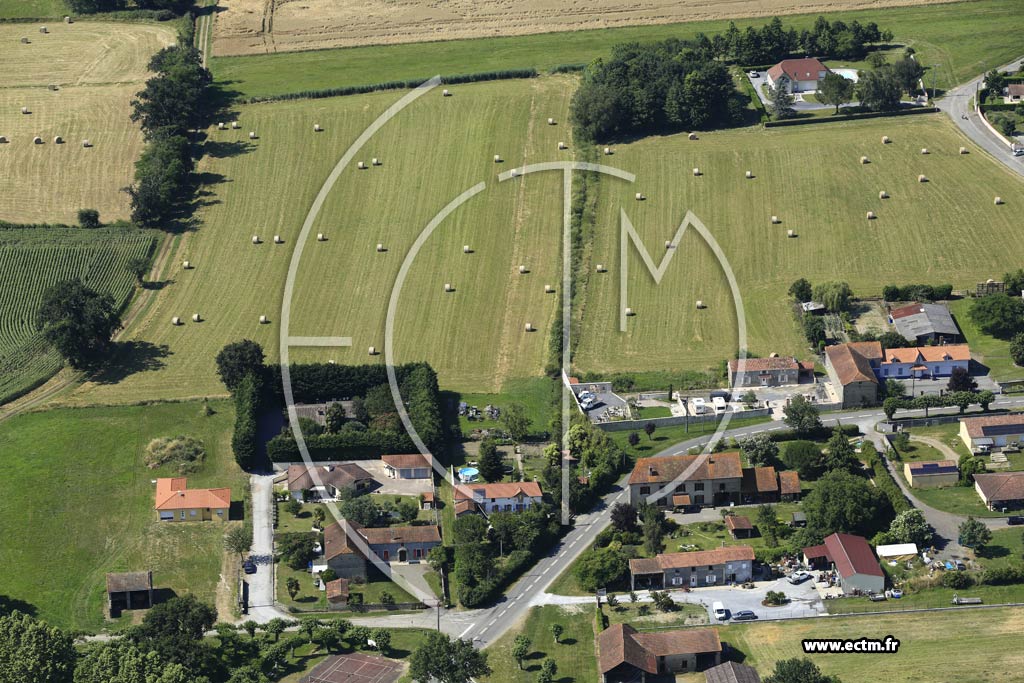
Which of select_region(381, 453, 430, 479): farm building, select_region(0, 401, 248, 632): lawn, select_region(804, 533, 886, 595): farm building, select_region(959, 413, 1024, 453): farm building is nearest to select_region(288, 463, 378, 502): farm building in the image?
select_region(381, 453, 430, 479): farm building

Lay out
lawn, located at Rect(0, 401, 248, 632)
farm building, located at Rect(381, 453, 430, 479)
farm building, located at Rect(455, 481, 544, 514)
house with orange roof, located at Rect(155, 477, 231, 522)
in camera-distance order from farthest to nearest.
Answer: farm building, located at Rect(381, 453, 430, 479)
house with orange roof, located at Rect(155, 477, 231, 522)
farm building, located at Rect(455, 481, 544, 514)
lawn, located at Rect(0, 401, 248, 632)

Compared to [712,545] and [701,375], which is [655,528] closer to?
[712,545]

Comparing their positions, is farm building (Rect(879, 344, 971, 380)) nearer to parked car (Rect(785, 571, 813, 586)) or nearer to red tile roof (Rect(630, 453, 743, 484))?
red tile roof (Rect(630, 453, 743, 484))

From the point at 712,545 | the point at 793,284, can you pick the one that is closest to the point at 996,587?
the point at 712,545

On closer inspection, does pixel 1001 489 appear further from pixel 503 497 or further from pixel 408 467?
pixel 408 467

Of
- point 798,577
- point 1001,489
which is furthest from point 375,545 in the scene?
point 1001,489
